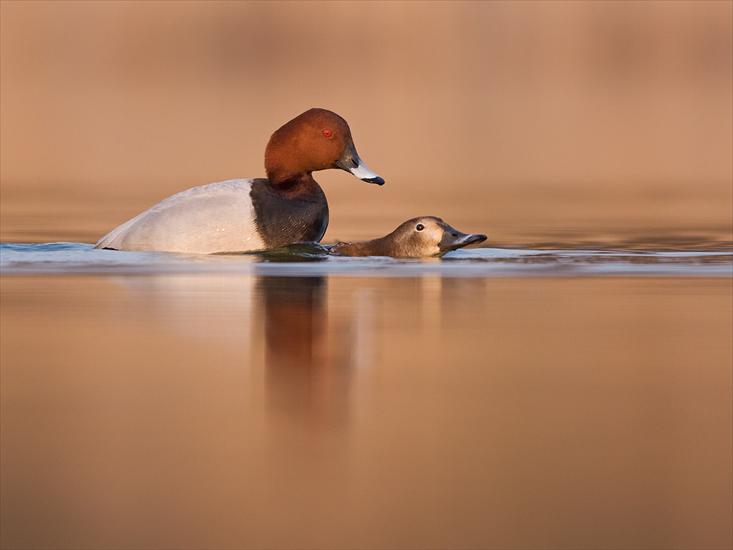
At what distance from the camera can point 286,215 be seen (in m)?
12.2

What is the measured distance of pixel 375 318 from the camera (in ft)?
29.3

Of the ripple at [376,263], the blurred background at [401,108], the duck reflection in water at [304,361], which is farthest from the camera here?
the blurred background at [401,108]

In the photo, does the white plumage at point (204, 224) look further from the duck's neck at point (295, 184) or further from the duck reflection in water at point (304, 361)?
the duck reflection in water at point (304, 361)

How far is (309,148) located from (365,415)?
6.31 meters

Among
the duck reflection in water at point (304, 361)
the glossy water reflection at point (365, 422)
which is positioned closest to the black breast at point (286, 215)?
the duck reflection in water at point (304, 361)

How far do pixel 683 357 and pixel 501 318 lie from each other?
1.36 metres

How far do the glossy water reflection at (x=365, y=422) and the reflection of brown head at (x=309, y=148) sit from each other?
2950mm

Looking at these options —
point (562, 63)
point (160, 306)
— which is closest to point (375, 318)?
point (160, 306)

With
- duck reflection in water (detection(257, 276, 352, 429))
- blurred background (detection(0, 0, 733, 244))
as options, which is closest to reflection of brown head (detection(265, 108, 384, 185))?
blurred background (detection(0, 0, 733, 244))

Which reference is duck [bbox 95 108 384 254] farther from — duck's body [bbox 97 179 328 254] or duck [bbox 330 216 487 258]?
duck [bbox 330 216 487 258]

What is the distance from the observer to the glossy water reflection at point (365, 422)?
5.27m

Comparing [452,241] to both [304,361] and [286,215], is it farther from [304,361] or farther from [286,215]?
[304,361]

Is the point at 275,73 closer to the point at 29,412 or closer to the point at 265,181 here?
the point at 265,181

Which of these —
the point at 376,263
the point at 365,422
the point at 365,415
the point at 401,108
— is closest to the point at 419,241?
the point at 376,263
